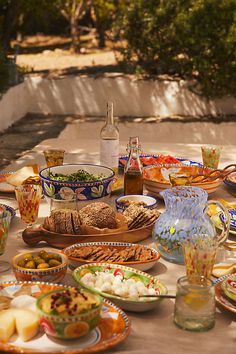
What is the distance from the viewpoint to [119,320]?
5.44ft

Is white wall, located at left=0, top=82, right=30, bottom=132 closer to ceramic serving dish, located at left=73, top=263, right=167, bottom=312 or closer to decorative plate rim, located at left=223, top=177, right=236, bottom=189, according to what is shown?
decorative plate rim, located at left=223, top=177, right=236, bottom=189

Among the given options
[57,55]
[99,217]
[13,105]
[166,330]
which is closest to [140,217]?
[99,217]

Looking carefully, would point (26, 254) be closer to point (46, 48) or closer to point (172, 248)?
point (172, 248)

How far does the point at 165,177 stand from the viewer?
3039mm

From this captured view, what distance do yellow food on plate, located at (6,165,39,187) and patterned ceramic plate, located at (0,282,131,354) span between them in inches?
52.5

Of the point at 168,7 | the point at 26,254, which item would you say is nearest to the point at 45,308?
the point at 26,254

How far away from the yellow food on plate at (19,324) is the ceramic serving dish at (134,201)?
98 centimetres

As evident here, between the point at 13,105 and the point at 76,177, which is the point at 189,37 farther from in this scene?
the point at 76,177

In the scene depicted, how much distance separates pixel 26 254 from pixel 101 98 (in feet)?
25.7

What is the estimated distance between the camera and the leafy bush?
8.55 metres

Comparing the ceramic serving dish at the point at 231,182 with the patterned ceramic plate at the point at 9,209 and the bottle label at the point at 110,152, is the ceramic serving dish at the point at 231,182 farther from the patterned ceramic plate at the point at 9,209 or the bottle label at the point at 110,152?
the patterned ceramic plate at the point at 9,209

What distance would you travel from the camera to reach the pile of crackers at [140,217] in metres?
2.36

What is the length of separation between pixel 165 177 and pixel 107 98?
669 cm

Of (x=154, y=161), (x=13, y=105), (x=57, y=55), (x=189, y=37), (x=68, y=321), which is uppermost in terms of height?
(x=68, y=321)
